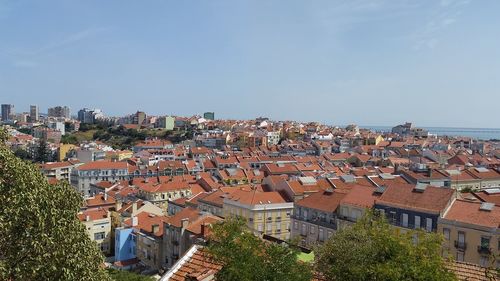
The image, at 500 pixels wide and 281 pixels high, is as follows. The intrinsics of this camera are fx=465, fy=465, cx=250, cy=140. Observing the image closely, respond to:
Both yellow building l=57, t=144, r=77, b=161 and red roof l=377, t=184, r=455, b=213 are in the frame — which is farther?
yellow building l=57, t=144, r=77, b=161

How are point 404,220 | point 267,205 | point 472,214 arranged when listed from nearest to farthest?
point 472,214
point 404,220
point 267,205

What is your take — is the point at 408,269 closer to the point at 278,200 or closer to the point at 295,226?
the point at 295,226

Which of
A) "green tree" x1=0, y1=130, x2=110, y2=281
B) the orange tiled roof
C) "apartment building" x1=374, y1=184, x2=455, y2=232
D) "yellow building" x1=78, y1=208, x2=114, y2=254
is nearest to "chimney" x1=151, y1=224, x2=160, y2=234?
"yellow building" x1=78, y1=208, x2=114, y2=254

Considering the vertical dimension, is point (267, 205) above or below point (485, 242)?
below

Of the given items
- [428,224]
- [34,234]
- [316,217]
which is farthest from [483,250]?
[34,234]

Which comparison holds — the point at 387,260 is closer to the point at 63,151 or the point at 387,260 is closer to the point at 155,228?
the point at 155,228

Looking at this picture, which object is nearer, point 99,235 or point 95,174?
point 99,235

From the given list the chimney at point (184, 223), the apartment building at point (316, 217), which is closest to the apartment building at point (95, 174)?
the apartment building at point (316, 217)

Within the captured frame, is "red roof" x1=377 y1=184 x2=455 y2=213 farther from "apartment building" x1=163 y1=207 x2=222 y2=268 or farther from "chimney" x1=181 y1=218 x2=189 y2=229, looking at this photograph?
"chimney" x1=181 y1=218 x2=189 y2=229
